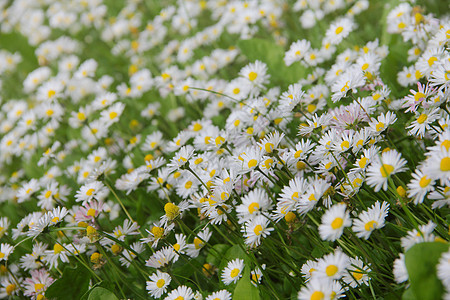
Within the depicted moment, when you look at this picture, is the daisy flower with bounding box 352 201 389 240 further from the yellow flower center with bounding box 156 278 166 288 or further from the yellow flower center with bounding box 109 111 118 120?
the yellow flower center with bounding box 109 111 118 120

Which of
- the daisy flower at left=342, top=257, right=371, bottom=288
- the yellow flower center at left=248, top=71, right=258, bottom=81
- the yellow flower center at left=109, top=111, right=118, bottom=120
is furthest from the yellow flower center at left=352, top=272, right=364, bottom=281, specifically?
the yellow flower center at left=109, top=111, right=118, bottom=120

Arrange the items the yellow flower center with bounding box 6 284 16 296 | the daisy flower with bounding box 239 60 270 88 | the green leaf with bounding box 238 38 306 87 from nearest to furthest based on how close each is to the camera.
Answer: the yellow flower center with bounding box 6 284 16 296 < the daisy flower with bounding box 239 60 270 88 < the green leaf with bounding box 238 38 306 87

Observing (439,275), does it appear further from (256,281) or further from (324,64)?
(324,64)

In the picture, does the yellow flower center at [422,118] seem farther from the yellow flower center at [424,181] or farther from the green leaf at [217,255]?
the green leaf at [217,255]

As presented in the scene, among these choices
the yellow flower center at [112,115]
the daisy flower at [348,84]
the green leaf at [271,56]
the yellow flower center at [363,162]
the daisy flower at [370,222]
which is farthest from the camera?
the yellow flower center at [112,115]

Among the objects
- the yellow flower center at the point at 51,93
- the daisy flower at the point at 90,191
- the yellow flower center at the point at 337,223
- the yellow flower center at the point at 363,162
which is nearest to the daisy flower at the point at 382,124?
the yellow flower center at the point at 363,162

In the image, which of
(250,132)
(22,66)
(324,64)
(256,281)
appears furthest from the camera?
(22,66)

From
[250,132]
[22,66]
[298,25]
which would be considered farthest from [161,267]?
[22,66]
